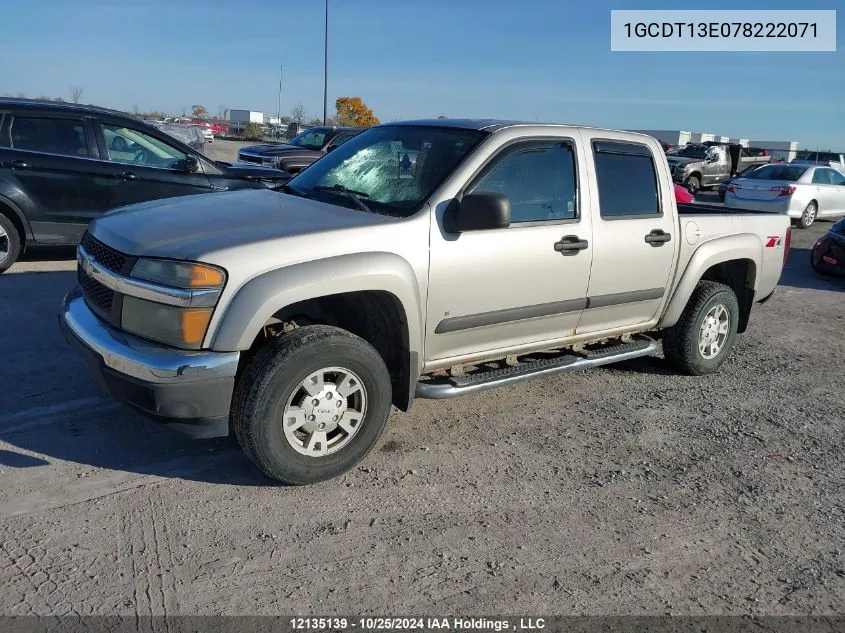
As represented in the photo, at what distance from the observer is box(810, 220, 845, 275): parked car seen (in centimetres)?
1057

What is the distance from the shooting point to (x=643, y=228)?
4.86m

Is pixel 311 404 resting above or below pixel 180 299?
below

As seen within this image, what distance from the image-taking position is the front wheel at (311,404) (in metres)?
3.41

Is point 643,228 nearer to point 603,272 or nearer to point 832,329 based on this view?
point 603,272

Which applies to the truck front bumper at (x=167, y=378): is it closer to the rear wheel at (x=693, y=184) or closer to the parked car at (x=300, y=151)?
the parked car at (x=300, y=151)

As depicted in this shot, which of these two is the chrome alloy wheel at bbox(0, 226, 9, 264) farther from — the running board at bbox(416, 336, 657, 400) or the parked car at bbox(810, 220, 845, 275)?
the parked car at bbox(810, 220, 845, 275)

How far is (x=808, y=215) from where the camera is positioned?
1647 centimetres

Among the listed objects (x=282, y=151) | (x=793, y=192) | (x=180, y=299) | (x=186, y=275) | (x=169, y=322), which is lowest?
(x=169, y=322)

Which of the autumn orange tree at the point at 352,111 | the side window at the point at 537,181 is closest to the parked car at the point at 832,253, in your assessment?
the side window at the point at 537,181

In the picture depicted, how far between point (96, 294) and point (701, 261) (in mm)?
3975

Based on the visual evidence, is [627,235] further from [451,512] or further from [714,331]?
[451,512]

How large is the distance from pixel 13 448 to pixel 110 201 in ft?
15.1

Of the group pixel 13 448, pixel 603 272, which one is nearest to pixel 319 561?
pixel 13 448

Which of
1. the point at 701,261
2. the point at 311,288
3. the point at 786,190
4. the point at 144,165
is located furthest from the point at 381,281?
the point at 786,190
